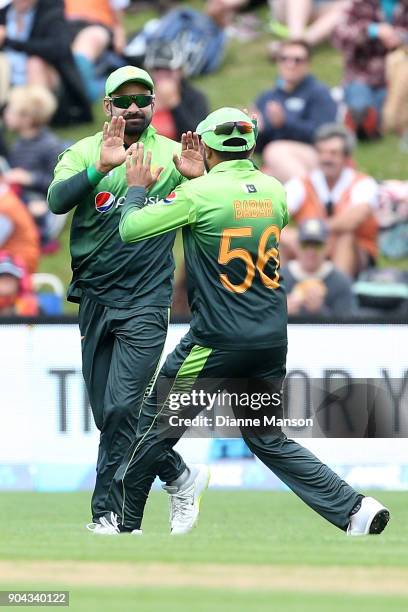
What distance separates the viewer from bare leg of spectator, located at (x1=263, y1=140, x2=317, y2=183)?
52.3 feet

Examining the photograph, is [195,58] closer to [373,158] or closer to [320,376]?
[373,158]

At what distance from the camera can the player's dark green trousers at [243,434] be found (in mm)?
7871

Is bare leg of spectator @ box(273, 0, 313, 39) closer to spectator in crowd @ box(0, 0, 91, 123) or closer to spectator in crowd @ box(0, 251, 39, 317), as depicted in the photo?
spectator in crowd @ box(0, 0, 91, 123)

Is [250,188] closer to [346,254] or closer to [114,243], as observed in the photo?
[114,243]

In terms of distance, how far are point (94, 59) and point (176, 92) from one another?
148cm

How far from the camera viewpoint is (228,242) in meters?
7.75

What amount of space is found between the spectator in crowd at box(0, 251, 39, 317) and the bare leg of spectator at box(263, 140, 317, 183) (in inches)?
132

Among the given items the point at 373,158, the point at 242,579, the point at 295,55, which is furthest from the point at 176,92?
the point at 242,579

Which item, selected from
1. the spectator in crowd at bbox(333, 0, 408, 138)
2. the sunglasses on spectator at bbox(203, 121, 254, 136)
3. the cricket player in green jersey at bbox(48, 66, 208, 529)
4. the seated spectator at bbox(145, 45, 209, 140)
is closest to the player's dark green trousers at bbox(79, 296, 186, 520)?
the cricket player in green jersey at bbox(48, 66, 208, 529)

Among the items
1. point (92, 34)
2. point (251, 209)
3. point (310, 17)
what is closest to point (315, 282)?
point (92, 34)

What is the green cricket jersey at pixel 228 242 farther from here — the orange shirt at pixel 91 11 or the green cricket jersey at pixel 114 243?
the orange shirt at pixel 91 11

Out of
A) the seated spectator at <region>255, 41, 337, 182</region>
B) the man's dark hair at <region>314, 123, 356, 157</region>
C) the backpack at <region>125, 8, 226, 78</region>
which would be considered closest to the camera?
the man's dark hair at <region>314, 123, 356, 157</region>

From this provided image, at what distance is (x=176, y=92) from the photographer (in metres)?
16.5

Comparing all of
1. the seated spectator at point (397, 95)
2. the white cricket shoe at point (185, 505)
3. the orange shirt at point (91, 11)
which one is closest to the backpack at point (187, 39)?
the orange shirt at point (91, 11)
